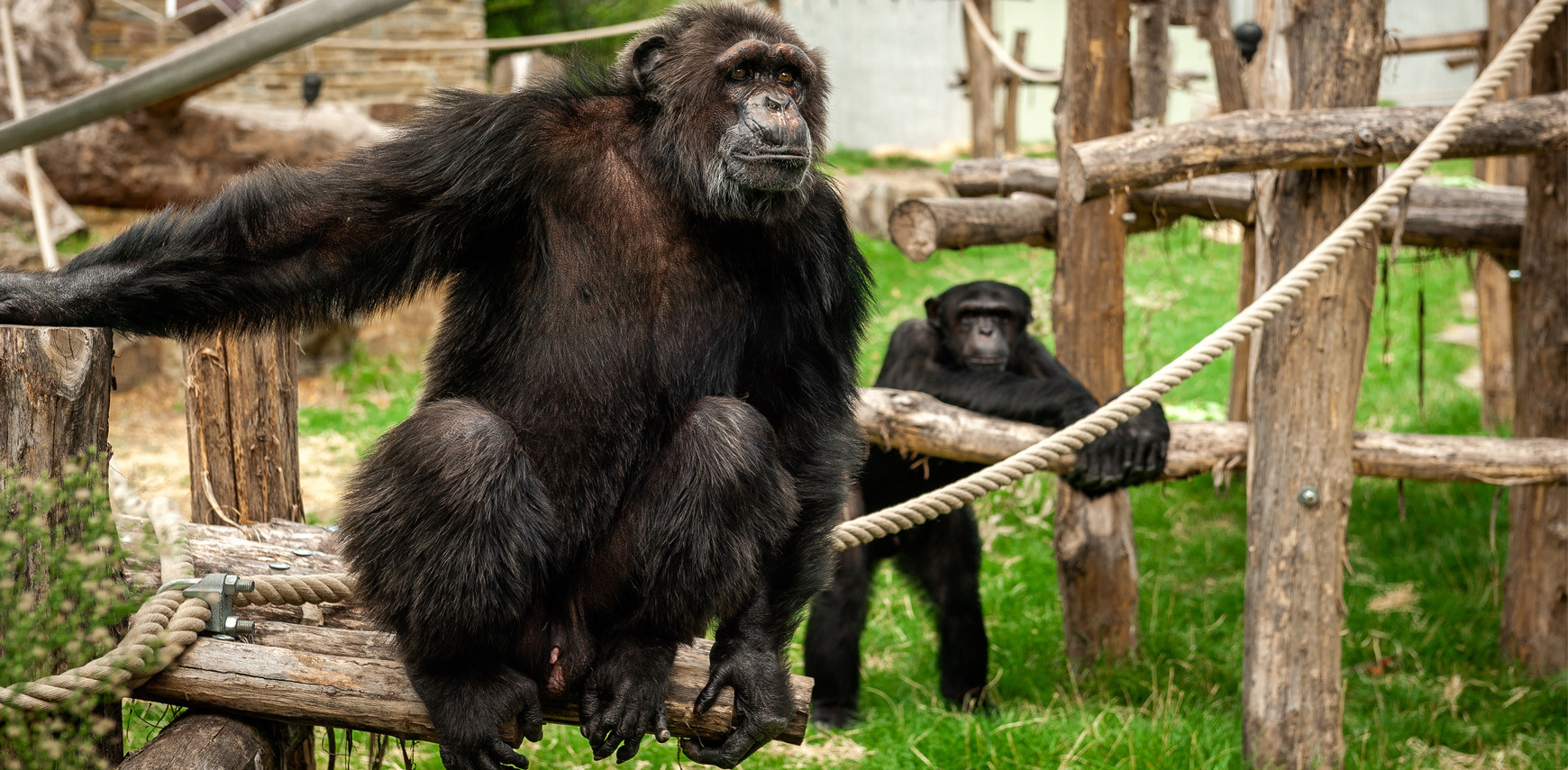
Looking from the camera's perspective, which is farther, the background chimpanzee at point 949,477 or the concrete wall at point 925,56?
the concrete wall at point 925,56

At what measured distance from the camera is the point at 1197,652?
5.92m

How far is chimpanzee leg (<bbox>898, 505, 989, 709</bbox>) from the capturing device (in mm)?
5590

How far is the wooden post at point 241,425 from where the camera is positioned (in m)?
3.95

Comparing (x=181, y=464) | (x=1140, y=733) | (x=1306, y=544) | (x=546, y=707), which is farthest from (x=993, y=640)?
(x=181, y=464)

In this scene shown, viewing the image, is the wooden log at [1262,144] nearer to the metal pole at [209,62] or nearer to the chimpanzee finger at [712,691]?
the chimpanzee finger at [712,691]

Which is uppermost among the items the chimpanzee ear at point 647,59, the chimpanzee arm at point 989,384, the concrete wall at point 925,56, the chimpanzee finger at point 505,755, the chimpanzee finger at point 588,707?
the concrete wall at point 925,56

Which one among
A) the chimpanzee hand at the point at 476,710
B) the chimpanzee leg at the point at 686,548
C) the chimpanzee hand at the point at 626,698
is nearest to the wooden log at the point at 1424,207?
the chimpanzee leg at the point at 686,548

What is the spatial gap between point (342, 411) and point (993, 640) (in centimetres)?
595

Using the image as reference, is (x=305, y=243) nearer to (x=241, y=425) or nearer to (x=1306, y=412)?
(x=241, y=425)

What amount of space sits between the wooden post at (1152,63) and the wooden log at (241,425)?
7.60 m

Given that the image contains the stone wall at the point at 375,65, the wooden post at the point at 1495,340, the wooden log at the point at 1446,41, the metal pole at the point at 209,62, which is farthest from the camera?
the stone wall at the point at 375,65

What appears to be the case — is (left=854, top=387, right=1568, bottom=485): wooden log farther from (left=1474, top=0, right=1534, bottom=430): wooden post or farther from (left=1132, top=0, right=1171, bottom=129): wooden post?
(left=1132, top=0, right=1171, bottom=129): wooden post

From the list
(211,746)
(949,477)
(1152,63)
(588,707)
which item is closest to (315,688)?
(211,746)

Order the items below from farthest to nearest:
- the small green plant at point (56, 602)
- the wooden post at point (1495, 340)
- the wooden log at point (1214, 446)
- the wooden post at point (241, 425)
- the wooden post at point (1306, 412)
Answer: the wooden post at point (1495, 340)
the wooden log at point (1214, 446)
the wooden post at point (1306, 412)
the wooden post at point (241, 425)
the small green plant at point (56, 602)
